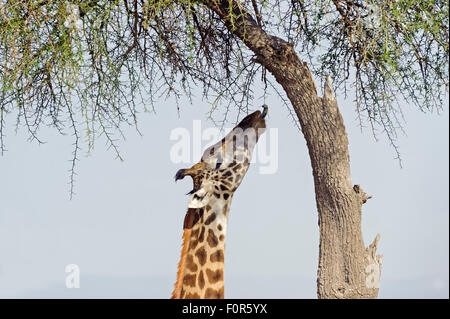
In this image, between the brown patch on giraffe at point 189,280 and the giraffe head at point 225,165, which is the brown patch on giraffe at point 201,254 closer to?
the brown patch on giraffe at point 189,280

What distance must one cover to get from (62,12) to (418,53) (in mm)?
2910

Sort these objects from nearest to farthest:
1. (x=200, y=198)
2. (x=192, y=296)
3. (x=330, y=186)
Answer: (x=200, y=198) < (x=192, y=296) < (x=330, y=186)

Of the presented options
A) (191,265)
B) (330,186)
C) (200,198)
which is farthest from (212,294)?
(330,186)

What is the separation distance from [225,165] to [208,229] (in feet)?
1.39

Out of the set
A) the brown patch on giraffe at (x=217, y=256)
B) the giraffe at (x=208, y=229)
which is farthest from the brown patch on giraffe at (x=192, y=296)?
the brown patch on giraffe at (x=217, y=256)

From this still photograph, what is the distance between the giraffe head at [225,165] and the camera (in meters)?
3.64

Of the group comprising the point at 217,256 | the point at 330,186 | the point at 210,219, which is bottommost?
the point at 217,256

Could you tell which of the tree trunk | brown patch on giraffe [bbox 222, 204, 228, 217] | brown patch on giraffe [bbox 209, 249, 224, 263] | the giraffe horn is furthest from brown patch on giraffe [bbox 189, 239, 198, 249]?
the tree trunk

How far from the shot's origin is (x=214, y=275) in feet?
12.3

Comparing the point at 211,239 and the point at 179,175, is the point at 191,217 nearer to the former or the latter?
the point at 211,239

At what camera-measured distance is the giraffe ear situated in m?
3.55

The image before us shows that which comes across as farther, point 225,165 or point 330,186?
point 330,186

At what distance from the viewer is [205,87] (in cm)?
551
